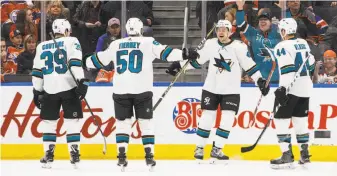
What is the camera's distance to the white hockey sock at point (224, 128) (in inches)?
359

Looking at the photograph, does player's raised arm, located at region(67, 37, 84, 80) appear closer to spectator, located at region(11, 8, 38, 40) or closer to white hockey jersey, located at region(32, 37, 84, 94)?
white hockey jersey, located at region(32, 37, 84, 94)

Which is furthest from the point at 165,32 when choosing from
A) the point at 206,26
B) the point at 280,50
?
the point at 280,50

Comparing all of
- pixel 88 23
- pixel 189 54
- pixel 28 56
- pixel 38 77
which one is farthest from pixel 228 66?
pixel 28 56

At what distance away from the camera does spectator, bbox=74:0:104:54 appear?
10.1 meters

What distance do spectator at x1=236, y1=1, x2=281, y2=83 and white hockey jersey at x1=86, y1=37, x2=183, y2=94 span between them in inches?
57.2

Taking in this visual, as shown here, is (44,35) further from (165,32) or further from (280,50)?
(280,50)

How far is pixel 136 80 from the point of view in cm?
872

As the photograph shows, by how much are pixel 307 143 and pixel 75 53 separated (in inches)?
89.5

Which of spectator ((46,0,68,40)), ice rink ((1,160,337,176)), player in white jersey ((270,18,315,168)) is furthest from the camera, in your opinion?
spectator ((46,0,68,40))

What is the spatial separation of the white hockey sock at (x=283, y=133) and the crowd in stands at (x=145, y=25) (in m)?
1.00

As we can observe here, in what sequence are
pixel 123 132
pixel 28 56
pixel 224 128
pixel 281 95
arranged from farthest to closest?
pixel 28 56
pixel 224 128
pixel 123 132
pixel 281 95

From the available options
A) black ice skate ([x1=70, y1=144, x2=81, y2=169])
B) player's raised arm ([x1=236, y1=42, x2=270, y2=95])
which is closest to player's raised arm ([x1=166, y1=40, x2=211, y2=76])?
player's raised arm ([x1=236, y1=42, x2=270, y2=95])

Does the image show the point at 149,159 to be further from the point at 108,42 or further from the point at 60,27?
the point at 108,42

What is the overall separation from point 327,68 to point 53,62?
2803 mm
